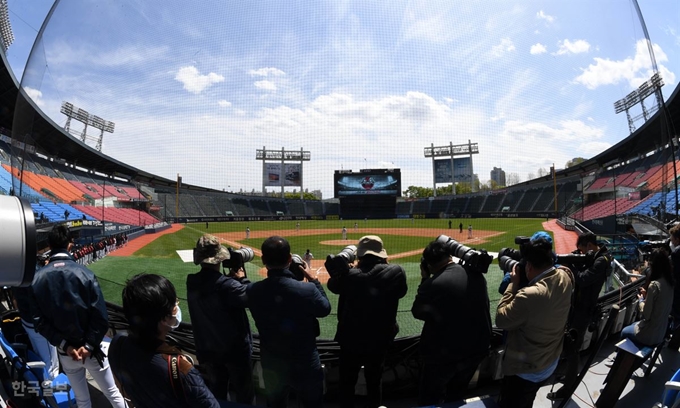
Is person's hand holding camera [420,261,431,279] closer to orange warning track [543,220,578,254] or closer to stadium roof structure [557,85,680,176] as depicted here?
stadium roof structure [557,85,680,176]

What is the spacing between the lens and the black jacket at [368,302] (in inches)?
103

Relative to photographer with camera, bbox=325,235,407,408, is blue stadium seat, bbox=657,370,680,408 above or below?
below

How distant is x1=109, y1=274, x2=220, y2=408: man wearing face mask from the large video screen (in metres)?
1.82

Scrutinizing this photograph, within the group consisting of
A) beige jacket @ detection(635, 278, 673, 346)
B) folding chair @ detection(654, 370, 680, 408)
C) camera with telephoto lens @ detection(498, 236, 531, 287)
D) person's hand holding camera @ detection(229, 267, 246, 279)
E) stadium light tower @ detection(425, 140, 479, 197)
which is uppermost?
stadium light tower @ detection(425, 140, 479, 197)

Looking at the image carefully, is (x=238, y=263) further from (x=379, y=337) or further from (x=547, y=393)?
(x=547, y=393)

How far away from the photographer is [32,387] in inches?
97.2

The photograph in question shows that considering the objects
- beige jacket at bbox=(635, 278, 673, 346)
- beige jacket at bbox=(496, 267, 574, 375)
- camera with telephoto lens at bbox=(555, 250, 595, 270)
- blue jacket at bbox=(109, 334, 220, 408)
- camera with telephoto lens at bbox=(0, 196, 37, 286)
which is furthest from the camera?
beige jacket at bbox=(635, 278, 673, 346)

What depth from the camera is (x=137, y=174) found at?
335 cm

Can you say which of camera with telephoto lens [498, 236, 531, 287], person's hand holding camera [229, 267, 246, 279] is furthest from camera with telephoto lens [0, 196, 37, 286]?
camera with telephoto lens [498, 236, 531, 287]

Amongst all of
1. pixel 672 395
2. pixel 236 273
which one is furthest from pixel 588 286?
pixel 236 273

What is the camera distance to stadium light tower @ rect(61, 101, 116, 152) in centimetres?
296

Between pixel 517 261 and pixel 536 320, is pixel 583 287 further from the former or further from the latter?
pixel 536 320

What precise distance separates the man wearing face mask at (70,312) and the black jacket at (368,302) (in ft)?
5.79

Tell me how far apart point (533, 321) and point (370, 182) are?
5.27ft
